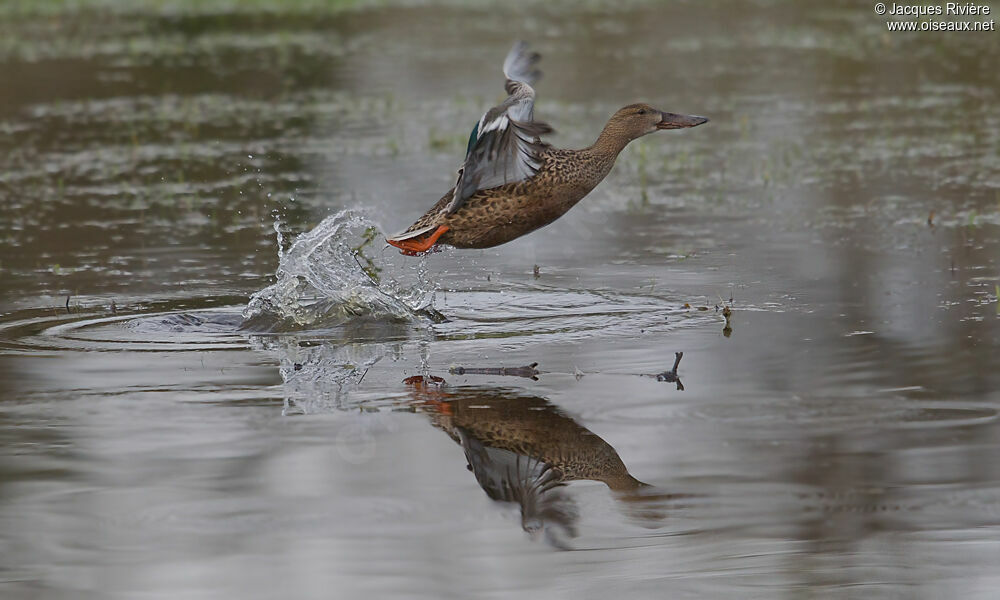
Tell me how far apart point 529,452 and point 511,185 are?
6.52 feet

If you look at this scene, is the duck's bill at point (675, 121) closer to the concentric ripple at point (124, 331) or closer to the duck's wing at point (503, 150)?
the duck's wing at point (503, 150)

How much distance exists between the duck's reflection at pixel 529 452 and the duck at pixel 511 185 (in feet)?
4.15

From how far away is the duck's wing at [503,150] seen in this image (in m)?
5.51

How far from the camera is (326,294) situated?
6.20 metres

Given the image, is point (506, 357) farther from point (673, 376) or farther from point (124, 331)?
point (124, 331)

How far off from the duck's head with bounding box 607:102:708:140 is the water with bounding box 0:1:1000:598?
0.70 meters

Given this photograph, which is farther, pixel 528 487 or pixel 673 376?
pixel 673 376

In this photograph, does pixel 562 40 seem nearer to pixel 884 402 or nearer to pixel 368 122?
pixel 368 122

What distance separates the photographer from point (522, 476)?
13.1 ft

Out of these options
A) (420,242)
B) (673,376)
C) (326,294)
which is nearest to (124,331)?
(326,294)

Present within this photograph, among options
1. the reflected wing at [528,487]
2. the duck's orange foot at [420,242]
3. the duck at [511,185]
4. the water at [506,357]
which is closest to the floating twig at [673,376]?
the water at [506,357]

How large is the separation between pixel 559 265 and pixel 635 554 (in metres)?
3.79

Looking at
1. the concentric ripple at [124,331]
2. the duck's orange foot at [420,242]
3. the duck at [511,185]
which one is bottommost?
the concentric ripple at [124,331]

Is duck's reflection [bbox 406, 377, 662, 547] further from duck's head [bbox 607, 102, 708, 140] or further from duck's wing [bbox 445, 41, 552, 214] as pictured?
duck's head [bbox 607, 102, 708, 140]
